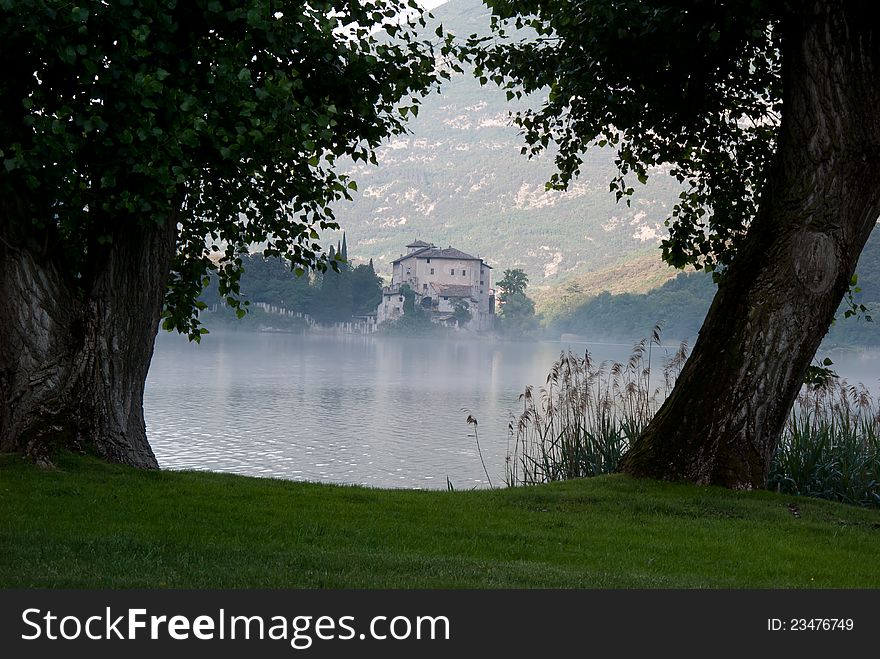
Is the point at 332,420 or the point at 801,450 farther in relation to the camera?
the point at 332,420

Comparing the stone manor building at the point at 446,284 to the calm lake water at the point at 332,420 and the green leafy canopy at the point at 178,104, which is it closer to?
the calm lake water at the point at 332,420

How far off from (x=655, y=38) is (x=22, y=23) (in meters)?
5.98

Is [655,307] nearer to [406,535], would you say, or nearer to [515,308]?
[515,308]

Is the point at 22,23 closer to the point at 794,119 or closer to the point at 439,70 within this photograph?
the point at 439,70

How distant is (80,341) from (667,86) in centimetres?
660

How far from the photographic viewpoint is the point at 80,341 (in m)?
9.38

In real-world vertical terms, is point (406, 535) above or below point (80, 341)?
below

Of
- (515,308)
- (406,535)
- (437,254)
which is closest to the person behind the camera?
(406,535)

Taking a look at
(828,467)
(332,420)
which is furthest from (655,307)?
(828,467)

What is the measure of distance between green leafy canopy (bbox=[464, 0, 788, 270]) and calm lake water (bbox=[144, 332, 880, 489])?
296 inches

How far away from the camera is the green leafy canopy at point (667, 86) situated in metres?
10.2

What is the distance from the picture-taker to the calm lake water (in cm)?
2091

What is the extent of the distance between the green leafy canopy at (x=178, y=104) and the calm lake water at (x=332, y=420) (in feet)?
30.8

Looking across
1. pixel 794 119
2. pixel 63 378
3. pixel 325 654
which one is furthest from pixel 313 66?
pixel 325 654
